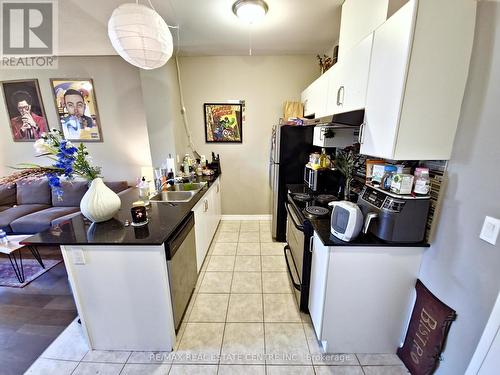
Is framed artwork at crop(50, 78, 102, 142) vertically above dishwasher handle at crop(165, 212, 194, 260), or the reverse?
framed artwork at crop(50, 78, 102, 142)

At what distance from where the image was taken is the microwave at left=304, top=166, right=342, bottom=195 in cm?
223

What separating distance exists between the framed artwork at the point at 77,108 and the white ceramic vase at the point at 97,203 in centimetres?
247

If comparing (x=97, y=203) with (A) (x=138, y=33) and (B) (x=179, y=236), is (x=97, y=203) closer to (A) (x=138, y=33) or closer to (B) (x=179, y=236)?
(B) (x=179, y=236)

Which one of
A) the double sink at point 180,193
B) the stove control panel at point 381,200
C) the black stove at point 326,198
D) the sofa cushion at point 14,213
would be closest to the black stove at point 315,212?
the black stove at point 326,198

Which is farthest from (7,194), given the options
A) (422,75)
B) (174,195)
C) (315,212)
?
(422,75)

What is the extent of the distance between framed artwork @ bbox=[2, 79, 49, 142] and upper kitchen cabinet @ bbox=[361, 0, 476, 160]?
4692 millimetres

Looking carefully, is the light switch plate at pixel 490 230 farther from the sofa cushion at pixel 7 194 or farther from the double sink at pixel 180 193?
the sofa cushion at pixel 7 194

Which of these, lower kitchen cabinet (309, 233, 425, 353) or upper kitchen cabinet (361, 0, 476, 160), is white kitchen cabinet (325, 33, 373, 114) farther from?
lower kitchen cabinet (309, 233, 425, 353)

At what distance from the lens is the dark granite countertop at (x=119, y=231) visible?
128 cm

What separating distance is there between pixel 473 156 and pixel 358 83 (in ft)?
2.51

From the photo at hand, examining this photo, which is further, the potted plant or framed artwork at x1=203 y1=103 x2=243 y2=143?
framed artwork at x1=203 y1=103 x2=243 y2=143

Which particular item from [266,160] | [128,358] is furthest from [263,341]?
[266,160]

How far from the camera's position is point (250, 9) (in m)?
1.83

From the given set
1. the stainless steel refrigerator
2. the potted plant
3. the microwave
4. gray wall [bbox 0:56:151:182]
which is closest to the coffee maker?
the potted plant
